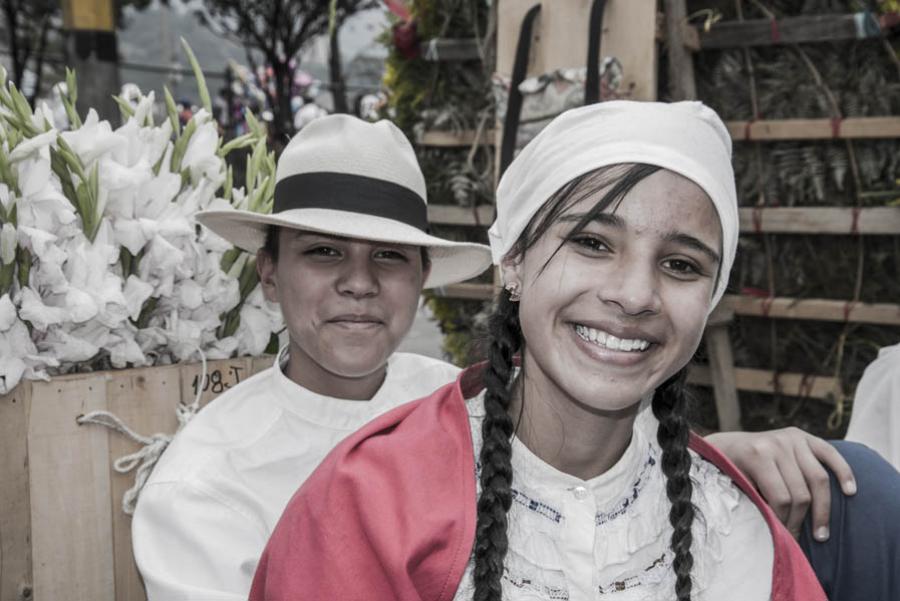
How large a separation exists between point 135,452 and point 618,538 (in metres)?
1.24

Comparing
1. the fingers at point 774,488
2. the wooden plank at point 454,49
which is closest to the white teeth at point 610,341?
the fingers at point 774,488

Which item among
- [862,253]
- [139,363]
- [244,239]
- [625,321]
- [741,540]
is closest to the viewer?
[625,321]

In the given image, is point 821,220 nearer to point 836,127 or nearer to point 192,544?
point 836,127

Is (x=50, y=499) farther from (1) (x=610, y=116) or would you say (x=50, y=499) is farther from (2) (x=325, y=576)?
(1) (x=610, y=116)

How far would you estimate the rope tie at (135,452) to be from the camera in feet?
7.22

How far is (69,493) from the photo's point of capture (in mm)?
2176

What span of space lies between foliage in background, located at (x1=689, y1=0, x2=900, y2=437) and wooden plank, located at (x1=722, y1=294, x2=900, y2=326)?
3.2 inches

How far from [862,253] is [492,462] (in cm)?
314

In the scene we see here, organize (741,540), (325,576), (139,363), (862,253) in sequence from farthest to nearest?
(862,253) < (139,363) < (741,540) < (325,576)

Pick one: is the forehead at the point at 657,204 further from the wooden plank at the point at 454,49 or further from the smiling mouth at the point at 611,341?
the wooden plank at the point at 454,49

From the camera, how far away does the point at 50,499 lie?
2.15 metres

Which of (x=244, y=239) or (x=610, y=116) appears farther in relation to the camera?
(x=244, y=239)

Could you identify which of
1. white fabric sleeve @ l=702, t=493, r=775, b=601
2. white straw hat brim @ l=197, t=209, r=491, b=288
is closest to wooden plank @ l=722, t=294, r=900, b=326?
white straw hat brim @ l=197, t=209, r=491, b=288

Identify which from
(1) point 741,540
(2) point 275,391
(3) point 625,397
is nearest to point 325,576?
(3) point 625,397
